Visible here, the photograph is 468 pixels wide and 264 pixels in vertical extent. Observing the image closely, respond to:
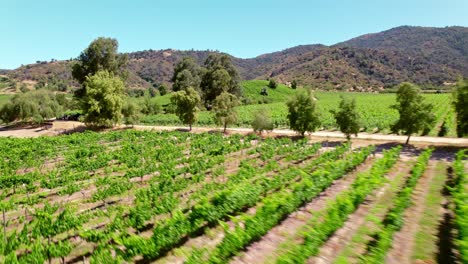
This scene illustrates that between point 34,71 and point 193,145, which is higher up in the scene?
point 34,71

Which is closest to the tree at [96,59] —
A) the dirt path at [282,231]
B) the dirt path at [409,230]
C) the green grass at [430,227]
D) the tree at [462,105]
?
the dirt path at [282,231]

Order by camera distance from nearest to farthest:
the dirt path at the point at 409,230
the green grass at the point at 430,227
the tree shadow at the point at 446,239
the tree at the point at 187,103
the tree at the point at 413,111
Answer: the tree shadow at the point at 446,239, the dirt path at the point at 409,230, the green grass at the point at 430,227, the tree at the point at 413,111, the tree at the point at 187,103

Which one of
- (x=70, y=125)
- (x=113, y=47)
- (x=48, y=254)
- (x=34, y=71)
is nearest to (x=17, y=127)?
(x=70, y=125)

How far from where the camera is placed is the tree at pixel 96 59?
6341 centimetres

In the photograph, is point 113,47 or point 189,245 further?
point 113,47

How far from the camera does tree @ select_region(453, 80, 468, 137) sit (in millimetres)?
30125

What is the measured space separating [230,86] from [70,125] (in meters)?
40.0

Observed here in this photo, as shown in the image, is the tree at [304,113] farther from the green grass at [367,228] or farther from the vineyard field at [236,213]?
the green grass at [367,228]

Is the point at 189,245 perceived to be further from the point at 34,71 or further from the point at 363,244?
the point at 34,71

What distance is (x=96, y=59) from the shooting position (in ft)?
209

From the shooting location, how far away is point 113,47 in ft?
216

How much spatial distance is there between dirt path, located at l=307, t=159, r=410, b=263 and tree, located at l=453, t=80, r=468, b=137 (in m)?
15.7

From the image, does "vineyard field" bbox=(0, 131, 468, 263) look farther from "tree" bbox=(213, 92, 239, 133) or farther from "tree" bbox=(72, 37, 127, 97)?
"tree" bbox=(72, 37, 127, 97)

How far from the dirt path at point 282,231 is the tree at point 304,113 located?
59.3 feet
